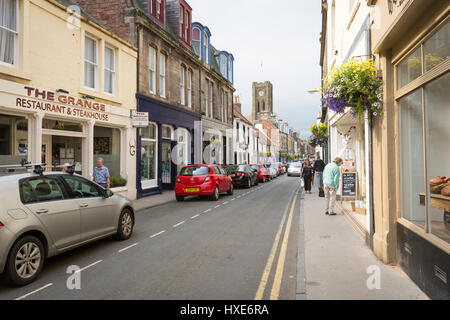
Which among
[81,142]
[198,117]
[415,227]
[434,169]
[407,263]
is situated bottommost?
[407,263]

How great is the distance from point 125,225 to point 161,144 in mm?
11213

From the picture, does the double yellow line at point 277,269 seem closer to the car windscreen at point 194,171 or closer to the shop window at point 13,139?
the car windscreen at point 194,171

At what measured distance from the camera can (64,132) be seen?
12023 mm

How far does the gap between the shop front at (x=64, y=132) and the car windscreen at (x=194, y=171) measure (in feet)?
8.70

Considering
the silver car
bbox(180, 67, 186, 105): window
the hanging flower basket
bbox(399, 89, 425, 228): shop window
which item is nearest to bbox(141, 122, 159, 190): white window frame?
bbox(180, 67, 186, 105): window

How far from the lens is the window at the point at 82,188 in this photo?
20.6 ft

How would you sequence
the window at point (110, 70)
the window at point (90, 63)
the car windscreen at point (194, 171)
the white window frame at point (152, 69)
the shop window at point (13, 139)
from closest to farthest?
the shop window at point (13, 139)
the window at point (90, 63)
the window at point (110, 70)
the car windscreen at point (194, 171)
the white window frame at point (152, 69)

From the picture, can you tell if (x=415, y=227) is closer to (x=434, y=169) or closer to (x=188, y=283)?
(x=434, y=169)

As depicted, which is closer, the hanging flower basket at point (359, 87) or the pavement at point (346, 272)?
the pavement at point (346, 272)

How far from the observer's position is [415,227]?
474 cm

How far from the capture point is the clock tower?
92.5 m

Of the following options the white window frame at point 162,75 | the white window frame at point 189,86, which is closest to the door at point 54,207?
the white window frame at point 162,75
